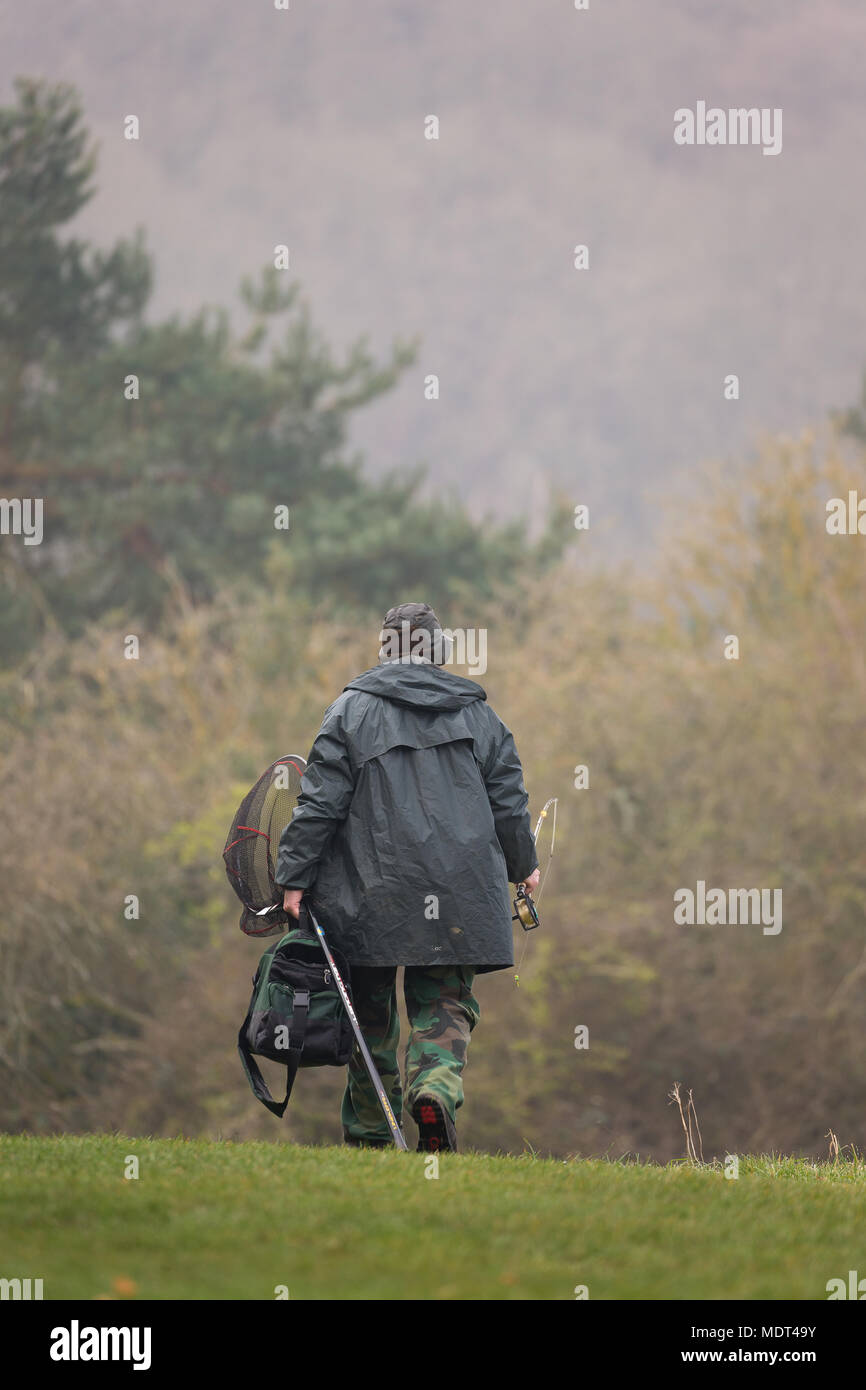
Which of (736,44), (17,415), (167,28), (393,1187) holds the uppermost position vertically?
(736,44)

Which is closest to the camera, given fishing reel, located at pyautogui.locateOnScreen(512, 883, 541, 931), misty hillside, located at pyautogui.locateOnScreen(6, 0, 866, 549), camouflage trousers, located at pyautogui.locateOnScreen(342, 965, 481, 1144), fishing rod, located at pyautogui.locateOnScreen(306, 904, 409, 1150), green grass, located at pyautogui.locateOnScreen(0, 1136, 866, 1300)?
green grass, located at pyautogui.locateOnScreen(0, 1136, 866, 1300)

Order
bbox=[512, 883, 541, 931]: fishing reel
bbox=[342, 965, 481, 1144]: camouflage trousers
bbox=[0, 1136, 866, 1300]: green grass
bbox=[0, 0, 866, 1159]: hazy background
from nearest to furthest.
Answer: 1. bbox=[0, 1136, 866, 1300]: green grass
2. bbox=[342, 965, 481, 1144]: camouflage trousers
3. bbox=[512, 883, 541, 931]: fishing reel
4. bbox=[0, 0, 866, 1159]: hazy background

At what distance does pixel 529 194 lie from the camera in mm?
87125

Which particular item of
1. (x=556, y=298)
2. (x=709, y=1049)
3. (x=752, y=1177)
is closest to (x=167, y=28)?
(x=556, y=298)

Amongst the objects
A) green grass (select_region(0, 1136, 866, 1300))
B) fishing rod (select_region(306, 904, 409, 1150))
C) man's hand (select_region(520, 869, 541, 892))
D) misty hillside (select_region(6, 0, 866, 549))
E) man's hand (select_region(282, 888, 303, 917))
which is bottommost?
green grass (select_region(0, 1136, 866, 1300))

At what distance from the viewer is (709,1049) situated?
17.0m

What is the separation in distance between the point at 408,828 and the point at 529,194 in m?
85.7

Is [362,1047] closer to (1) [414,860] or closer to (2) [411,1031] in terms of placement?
(2) [411,1031]

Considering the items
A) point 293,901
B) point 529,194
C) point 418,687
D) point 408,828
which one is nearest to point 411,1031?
point 293,901

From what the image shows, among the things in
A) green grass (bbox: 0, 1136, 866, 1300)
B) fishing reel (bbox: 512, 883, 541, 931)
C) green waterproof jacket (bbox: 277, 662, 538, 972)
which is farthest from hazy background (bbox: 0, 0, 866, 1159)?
green grass (bbox: 0, 1136, 866, 1300)

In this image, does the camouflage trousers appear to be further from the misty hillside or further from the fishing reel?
the misty hillside

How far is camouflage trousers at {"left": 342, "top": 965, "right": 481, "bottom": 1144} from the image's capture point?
18.8ft

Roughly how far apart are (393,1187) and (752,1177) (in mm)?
1536
